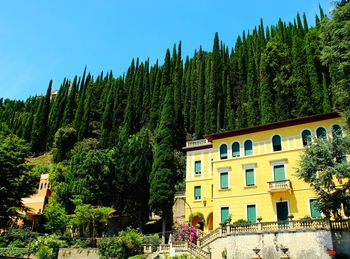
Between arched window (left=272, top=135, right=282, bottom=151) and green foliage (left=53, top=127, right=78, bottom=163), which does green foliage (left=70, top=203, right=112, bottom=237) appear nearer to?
arched window (left=272, top=135, right=282, bottom=151)

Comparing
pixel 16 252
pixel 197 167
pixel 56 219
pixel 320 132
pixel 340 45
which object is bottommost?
pixel 16 252

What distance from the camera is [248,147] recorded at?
1238 inches

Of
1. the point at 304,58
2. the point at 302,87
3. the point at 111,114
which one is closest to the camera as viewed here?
the point at 302,87

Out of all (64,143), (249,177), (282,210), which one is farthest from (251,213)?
(64,143)

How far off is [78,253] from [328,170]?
22.6 metres

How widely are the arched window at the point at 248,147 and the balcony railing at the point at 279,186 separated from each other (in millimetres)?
3712

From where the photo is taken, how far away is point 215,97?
63219 millimetres

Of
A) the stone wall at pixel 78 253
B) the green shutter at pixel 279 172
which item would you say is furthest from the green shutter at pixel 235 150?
the stone wall at pixel 78 253

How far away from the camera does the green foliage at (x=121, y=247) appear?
2878 cm

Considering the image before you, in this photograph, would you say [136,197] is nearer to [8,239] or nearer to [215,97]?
[8,239]

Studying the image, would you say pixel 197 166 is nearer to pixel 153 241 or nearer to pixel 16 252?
pixel 153 241

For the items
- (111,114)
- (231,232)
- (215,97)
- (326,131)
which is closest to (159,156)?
(231,232)

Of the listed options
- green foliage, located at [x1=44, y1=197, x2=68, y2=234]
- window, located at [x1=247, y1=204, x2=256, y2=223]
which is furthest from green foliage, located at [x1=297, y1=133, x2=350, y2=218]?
green foliage, located at [x1=44, y1=197, x2=68, y2=234]

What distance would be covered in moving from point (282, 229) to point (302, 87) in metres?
31.2
